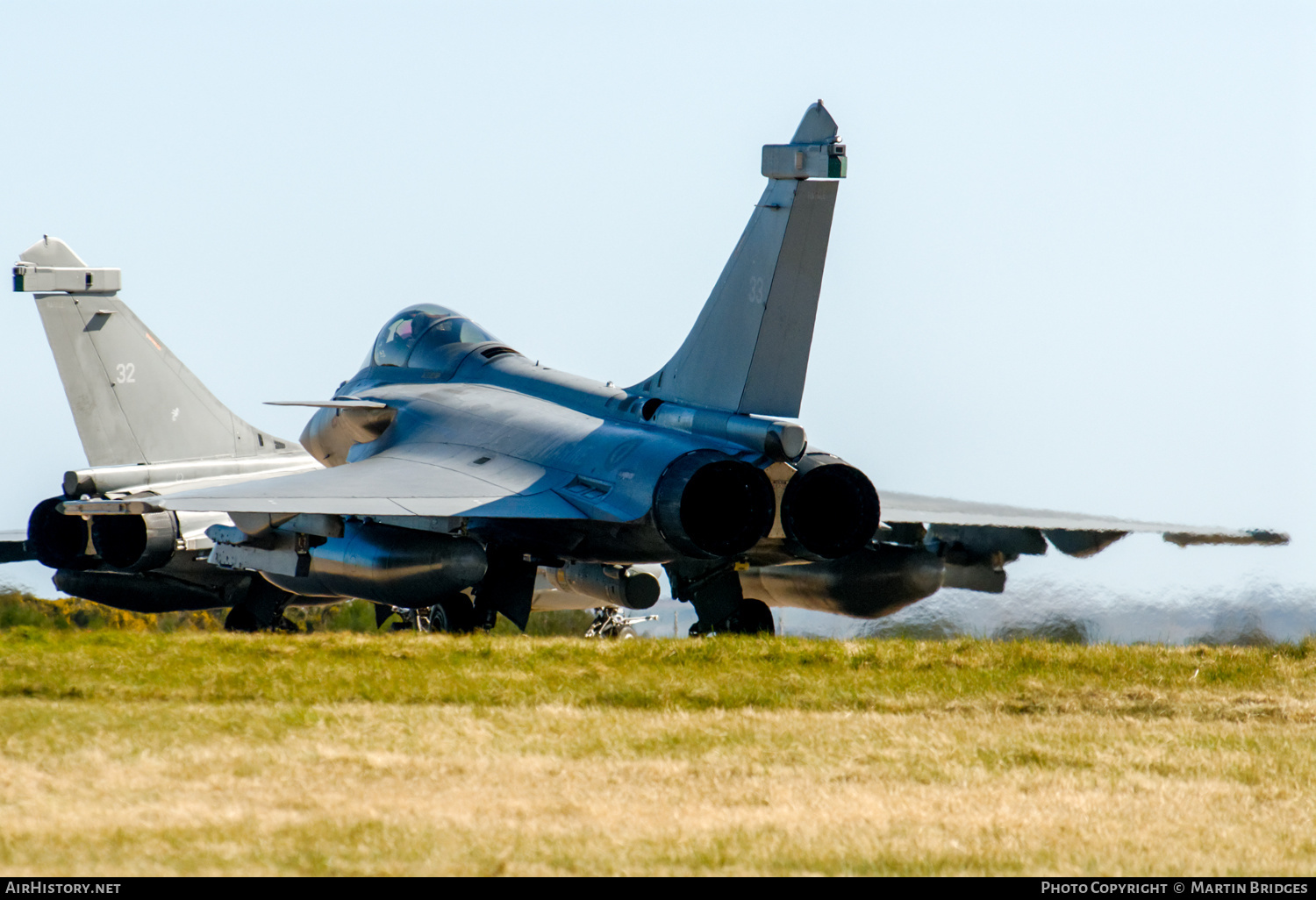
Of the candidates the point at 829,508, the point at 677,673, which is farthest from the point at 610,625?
the point at 677,673

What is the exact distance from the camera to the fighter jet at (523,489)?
1240cm

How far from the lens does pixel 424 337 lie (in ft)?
57.3

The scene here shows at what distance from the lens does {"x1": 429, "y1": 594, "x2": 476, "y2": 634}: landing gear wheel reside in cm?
1466

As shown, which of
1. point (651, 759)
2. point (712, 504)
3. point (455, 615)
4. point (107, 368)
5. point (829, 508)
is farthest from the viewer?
point (107, 368)

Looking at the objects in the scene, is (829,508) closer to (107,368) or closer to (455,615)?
(455,615)


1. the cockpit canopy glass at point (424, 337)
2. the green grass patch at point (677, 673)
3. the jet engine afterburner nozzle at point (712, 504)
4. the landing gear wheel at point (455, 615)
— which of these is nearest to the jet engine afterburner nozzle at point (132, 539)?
the cockpit canopy glass at point (424, 337)

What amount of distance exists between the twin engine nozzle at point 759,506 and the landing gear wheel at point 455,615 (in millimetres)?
3135

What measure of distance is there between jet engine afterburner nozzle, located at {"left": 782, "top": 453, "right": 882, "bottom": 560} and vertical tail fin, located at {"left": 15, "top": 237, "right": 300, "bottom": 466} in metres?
10.3

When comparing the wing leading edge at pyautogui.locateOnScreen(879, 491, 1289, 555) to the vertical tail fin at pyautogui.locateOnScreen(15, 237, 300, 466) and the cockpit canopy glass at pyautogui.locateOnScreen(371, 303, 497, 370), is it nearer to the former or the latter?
the cockpit canopy glass at pyautogui.locateOnScreen(371, 303, 497, 370)

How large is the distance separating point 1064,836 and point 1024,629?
331 inches

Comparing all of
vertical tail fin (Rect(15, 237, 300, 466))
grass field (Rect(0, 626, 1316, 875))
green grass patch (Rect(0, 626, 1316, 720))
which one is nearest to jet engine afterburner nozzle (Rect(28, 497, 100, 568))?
vertical tail fin (Rect(15, 237, 300, 466))

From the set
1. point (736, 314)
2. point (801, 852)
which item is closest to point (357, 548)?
point (736, 314)

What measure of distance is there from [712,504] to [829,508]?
995 millimetres
